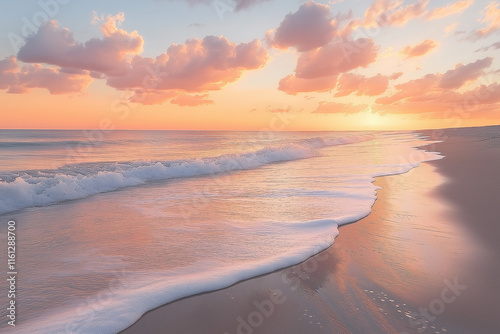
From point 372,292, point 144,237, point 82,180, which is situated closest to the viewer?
point 372,292

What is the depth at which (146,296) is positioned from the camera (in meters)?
3.86

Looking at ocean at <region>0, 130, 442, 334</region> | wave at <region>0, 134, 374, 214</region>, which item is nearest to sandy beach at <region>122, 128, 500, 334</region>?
ocean at <region>0, 130, 442, 334</region>

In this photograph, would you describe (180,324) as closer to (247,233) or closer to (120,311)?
(120,311)

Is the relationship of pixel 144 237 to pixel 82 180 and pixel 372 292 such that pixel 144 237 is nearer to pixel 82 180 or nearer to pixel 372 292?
pixel 372 292

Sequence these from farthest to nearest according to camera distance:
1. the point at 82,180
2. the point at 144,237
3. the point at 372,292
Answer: the point at 82,180
the point at 144,237
the point at 372,292

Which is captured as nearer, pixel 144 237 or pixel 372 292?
pixel 372 292

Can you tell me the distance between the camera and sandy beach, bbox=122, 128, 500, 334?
10.9 ft

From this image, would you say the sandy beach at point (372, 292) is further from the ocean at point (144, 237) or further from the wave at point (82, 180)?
the wave at point (82, 180)

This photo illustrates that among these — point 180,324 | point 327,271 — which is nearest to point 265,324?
point 180,324

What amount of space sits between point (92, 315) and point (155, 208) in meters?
5.50

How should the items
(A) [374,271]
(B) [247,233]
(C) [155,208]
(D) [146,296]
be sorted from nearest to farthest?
1. (D) [146,296]
2. (A) [374,271]
3. (B) [247,233]
4. (C) [155,208]

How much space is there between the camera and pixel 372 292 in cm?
394

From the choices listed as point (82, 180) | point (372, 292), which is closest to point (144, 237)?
point (372, 292)

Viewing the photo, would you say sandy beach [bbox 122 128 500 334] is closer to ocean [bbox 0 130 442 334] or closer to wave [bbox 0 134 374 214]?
ocean [bbox 0 130 442 334]
